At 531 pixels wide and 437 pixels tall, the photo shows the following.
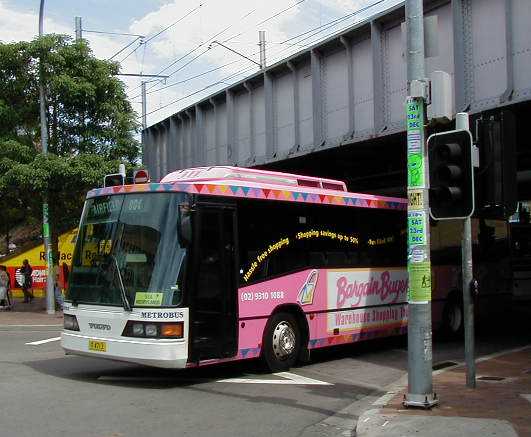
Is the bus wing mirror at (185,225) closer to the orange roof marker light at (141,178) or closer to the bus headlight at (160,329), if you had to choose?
the bus headlight at (160,329)

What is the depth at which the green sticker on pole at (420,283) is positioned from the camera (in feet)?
25.5

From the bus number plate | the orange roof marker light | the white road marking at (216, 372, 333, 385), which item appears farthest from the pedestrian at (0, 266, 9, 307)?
the white road marking at (216, 372, 333, 385)

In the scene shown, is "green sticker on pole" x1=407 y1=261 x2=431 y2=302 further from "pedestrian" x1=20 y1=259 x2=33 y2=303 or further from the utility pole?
"pedestrian" x1=20 y1=259 x2=33 y2=303

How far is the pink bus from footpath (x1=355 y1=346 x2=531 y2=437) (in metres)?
2.34

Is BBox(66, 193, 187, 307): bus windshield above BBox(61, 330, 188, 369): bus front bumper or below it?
above

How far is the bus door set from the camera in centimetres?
928

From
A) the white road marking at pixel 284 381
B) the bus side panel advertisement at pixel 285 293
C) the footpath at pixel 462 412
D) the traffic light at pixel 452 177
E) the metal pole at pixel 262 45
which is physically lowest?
the white road marking at pixel 284 381

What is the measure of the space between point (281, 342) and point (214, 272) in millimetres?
→ 1917

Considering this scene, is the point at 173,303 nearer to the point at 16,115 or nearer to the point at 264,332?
the point at 264,332

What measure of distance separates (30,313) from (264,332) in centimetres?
1519

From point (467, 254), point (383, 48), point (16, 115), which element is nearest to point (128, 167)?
point (16, 115)

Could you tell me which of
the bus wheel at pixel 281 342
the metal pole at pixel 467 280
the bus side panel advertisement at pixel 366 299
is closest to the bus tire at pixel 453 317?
the bus side panel advertisement at pixel 366 299

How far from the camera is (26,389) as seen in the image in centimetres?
920

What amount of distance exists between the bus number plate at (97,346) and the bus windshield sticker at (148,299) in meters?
0.85
